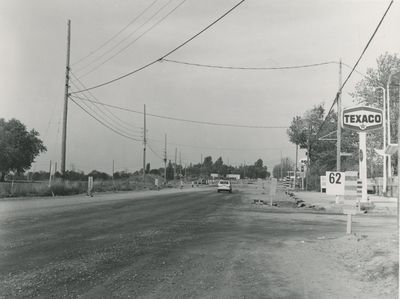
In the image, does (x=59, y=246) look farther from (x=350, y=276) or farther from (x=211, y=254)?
(x=350, y=276)

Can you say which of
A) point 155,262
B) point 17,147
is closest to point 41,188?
point 155,262

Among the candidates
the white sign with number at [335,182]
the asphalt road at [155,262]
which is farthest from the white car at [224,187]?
the white sign with number at [335,182]

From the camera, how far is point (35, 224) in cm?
1487

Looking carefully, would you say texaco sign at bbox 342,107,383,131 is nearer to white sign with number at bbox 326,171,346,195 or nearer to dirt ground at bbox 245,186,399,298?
white sign with number at bbox 326,171,346,195

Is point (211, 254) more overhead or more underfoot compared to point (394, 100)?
more underfoot

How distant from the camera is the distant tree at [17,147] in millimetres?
69312

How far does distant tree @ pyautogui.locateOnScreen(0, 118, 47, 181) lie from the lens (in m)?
69.3

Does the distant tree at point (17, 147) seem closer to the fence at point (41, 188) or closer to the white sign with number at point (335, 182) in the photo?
the fence at point (41, 188)

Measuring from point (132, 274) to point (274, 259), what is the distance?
334 centimetres

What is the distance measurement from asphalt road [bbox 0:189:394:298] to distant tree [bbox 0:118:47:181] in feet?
191

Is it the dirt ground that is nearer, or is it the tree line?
the dirt ground

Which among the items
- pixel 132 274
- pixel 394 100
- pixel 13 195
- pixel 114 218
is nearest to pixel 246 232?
pixel 114 218

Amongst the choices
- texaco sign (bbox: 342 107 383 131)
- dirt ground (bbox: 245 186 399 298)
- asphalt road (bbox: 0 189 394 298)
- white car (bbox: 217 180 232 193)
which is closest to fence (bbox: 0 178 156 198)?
white car (bbox: 217 180 232 193)

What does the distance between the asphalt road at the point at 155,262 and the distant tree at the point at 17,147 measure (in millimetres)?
58076
